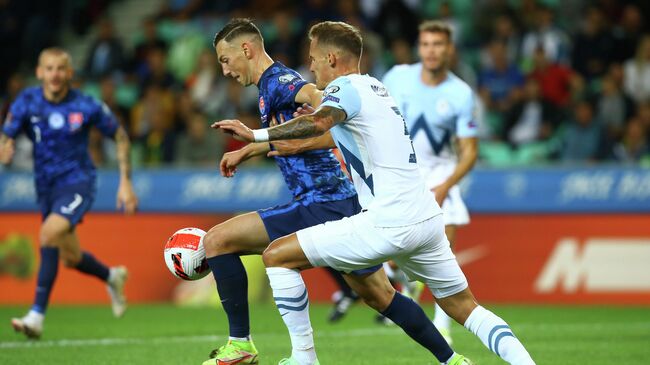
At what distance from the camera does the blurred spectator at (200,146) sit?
629 inches

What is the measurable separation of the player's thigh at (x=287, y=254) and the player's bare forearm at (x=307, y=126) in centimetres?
70

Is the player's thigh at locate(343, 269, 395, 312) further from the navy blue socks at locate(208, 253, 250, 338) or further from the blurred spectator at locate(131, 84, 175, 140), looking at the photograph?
the blurred spectator at locate(131, 84, 175, 140)

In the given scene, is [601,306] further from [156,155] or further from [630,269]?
[156,155]

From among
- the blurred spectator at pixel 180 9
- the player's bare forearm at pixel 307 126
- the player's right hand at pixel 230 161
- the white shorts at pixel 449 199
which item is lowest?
the white shorts at pixel 449 199

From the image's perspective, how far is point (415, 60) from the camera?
57.1 ft

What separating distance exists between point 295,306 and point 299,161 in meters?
0.98

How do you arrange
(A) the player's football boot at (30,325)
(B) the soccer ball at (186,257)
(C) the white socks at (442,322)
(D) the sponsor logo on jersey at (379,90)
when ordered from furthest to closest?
(A) the player's football boot at (30,325) < (C) the white socks at (442,322) < (B) the soccer ball at (186,257) < (D) the sponsor logo on jersey at (379,90)

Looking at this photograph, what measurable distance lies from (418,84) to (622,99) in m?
6.97

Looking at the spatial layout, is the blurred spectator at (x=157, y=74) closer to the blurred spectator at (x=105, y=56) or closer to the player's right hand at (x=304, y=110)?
the blurred spectator at (x=105, y=56)

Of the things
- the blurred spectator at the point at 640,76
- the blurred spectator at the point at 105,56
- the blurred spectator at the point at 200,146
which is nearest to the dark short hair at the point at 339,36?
the blurred spectator at the point at 200,146

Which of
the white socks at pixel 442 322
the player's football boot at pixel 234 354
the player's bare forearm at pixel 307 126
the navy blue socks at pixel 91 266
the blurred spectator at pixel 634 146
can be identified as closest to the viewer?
the player's bare forearm at pixel 307 126

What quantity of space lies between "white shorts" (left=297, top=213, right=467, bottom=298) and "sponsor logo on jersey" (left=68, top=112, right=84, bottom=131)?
14.7 ft

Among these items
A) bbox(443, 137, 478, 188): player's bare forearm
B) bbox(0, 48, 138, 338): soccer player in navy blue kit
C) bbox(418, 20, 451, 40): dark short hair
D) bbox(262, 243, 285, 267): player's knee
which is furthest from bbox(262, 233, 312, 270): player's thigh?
bbox(0, 48, 138, 338): soccer player in navy blue kit

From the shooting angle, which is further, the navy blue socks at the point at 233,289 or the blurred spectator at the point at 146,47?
the blurred spectator at the point at 146,47
